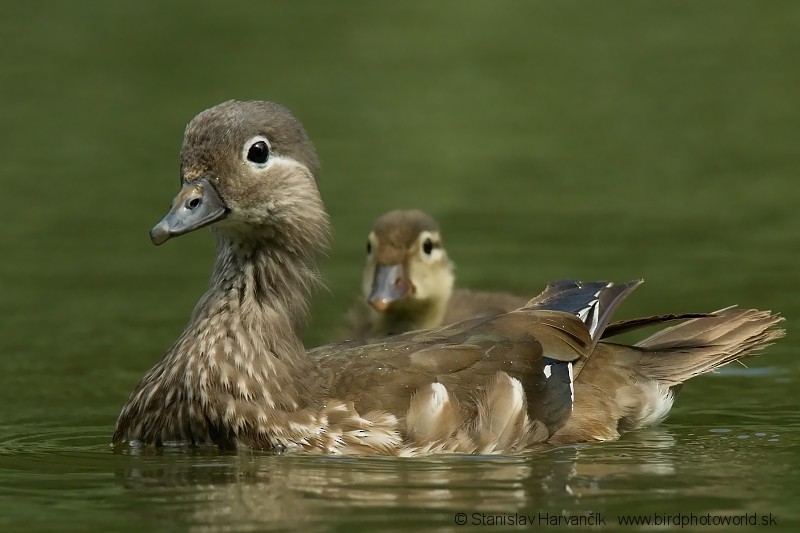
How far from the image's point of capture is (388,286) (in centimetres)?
1055

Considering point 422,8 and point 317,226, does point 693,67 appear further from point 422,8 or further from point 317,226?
point 317,226

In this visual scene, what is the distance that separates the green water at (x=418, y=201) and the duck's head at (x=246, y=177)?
112 cm

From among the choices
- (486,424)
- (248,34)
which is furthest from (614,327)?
(248,34)

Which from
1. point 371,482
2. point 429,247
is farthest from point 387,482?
point 429,247

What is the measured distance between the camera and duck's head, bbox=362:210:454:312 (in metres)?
10.6

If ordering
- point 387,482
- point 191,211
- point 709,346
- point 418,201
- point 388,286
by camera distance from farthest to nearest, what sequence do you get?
point 418,201, point 388,286, point 709,346, point 191,211, point 387,482

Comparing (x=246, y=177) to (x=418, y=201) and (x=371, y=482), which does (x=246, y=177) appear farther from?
(x=418, y=201)

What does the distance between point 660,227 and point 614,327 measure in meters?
4.47

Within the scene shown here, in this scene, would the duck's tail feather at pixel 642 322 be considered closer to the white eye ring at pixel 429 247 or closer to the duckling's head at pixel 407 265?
the duckling's head at pixel 407 265

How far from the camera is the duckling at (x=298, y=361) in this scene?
7.85 metres

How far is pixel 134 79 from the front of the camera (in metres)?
17.6

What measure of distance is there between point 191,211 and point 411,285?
312cm

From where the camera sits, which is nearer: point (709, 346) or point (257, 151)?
point (257, 151)

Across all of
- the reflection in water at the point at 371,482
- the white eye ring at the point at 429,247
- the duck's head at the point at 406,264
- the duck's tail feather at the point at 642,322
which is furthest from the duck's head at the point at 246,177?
the white eye ring at the point at 429,247
